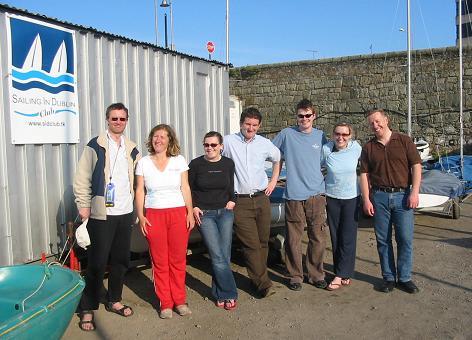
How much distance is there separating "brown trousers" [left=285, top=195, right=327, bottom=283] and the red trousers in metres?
1.20

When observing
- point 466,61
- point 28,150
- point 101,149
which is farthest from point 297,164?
point 466,61

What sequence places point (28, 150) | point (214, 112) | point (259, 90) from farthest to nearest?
1. point (259, 90)
2. point (214, 112)
3. point (28, 150)

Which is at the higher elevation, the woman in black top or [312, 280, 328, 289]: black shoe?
the woman in black top

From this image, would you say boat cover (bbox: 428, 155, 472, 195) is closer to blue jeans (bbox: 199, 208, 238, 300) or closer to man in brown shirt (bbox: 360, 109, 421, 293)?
man in brown shirt (bbox: 360, 109, 421, 293)

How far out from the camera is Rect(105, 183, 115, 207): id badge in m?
A: 4.24

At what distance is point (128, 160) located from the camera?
4.43 m

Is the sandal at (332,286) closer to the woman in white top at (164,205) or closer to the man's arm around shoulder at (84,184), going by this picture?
the woman in white top at (164,205)

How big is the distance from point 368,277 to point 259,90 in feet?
53.2

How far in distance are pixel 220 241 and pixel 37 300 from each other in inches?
67.0

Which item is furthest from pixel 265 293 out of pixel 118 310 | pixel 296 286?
pixel 118 310

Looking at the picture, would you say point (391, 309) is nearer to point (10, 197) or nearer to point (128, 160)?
point (128, 160)

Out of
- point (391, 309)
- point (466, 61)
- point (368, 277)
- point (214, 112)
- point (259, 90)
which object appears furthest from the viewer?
point (259, 90)

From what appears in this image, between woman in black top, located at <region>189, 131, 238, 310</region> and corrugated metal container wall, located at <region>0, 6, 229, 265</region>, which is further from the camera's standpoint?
corrugated metal container wall, located at <region>0, 6, 229, 265</region>

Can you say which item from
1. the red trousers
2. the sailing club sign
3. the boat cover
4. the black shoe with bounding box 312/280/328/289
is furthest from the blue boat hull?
the boat cover
